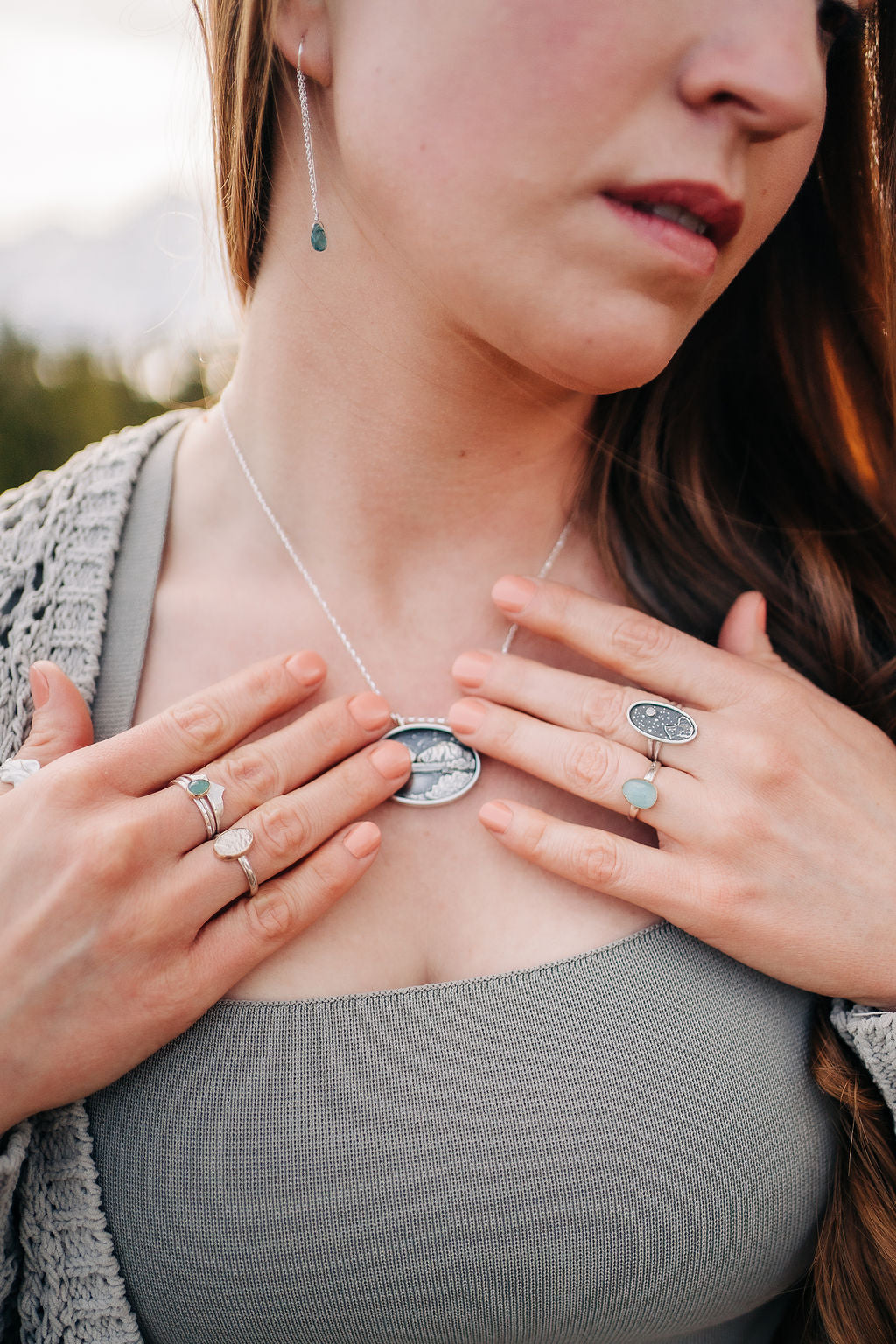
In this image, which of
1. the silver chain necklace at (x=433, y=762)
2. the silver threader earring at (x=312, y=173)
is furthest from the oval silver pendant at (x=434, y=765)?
the silver threader earring at (x=312, y=173)

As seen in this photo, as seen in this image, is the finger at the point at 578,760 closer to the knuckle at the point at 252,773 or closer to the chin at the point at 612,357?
the knuckle at the point at 252,773

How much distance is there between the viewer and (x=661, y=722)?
50.0 inches

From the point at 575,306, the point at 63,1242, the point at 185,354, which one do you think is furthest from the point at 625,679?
the point at 185,354

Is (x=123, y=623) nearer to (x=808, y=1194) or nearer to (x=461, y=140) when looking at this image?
(x=461, y=140)

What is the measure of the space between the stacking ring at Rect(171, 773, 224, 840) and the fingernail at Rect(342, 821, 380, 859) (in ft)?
0.52

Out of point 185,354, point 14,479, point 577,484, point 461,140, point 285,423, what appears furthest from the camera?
point 14,479

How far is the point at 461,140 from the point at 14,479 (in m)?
9.76

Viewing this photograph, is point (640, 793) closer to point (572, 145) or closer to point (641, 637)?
point (641, 637)

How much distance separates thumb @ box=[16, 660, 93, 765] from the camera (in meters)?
1.23

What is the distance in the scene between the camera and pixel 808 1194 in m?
1.20

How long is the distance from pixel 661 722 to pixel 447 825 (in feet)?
1.04

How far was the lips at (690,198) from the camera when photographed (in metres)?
1.11

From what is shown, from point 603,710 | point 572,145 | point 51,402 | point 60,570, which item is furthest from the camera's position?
point 51,402

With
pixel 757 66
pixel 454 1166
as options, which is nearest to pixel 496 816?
pixel 454 1166
